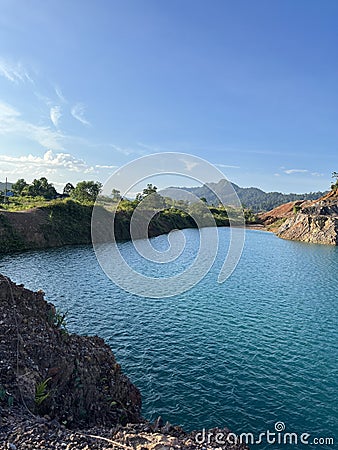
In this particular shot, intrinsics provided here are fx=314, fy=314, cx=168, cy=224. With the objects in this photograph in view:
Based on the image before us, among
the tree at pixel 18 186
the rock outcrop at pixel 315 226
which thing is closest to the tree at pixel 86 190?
the tree at pixel 18 186

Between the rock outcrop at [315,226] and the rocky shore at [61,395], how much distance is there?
68012 mm

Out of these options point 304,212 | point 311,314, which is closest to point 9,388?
point 311,314

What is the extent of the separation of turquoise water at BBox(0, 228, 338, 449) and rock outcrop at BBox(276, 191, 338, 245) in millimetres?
39340

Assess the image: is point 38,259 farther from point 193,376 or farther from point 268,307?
point 193,376

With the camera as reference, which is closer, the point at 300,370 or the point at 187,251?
the point at 300,370

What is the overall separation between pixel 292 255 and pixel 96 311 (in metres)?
40.5

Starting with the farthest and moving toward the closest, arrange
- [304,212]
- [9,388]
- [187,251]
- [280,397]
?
[304,212] < [187,251] < [280,397] < [9,388]

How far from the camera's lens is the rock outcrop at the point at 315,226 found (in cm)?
6988

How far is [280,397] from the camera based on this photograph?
1266cm

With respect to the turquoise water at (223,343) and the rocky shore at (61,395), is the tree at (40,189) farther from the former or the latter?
the rocky shore at (61,395)

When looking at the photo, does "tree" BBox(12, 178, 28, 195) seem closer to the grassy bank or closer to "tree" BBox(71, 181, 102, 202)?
"tree" BBox(71, 181, 102, 202)

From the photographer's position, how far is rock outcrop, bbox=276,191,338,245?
69.9m

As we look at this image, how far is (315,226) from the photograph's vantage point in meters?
74.3

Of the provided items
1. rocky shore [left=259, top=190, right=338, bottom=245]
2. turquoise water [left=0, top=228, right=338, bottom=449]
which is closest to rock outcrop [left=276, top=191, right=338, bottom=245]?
rocky shore [left=259, top=190, right=338, bottom=245]
